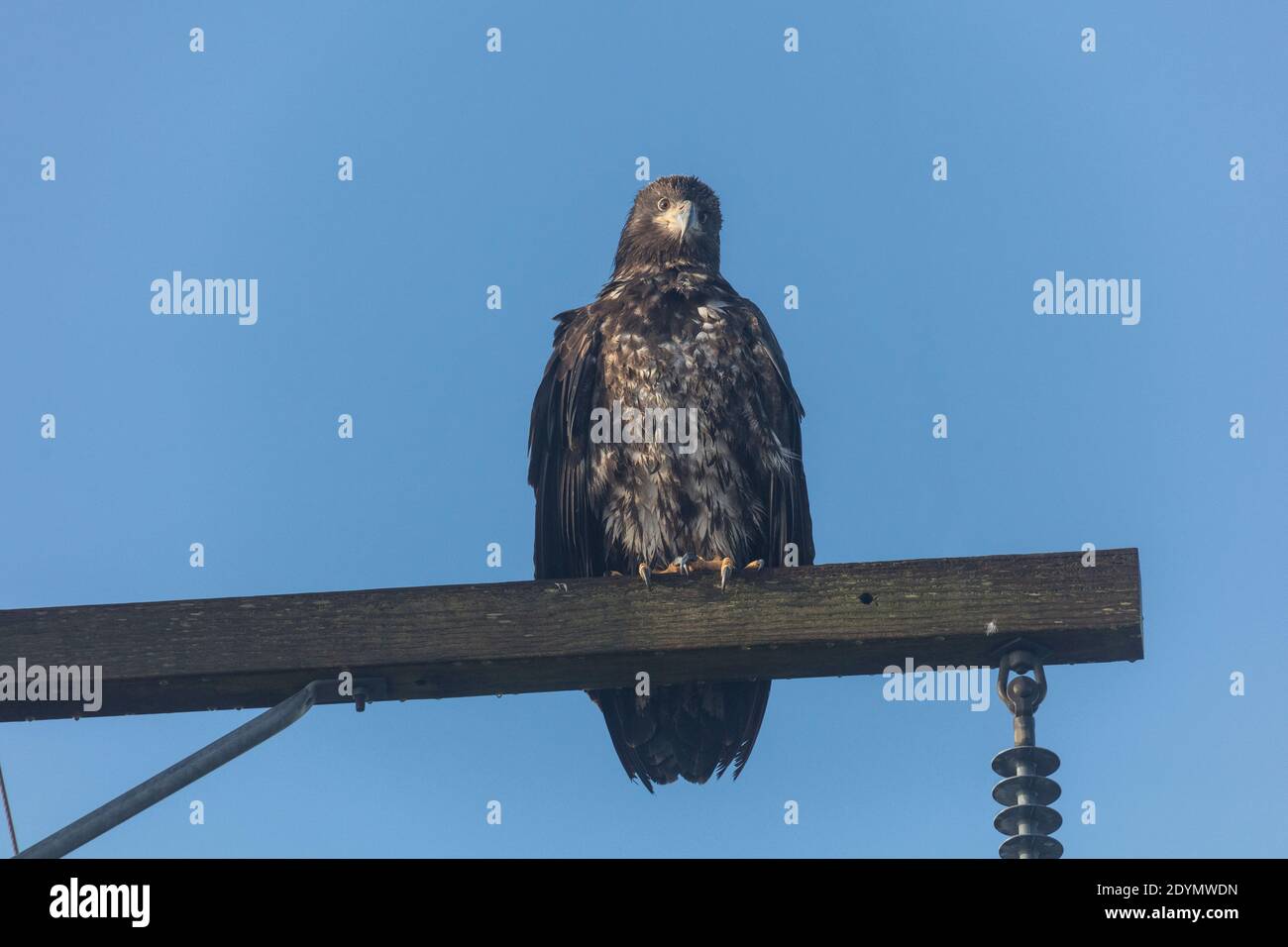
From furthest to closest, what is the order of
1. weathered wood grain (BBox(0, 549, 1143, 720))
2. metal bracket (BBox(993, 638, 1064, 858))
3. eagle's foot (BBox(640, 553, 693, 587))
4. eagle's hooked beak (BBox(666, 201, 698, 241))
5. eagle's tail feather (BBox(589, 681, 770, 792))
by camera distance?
eagle's hooked beak (BBox(666, 201, 698, 241)) → eagle's tail feather (BBox(589, 681, 770, 792)) → eagle's foot (BBox(640, 553, 693, 587)) → weathered wood grain (BBox(0, 549, 1143, 720)) → metal bracket (BBox(993, 638, 1064, 858))

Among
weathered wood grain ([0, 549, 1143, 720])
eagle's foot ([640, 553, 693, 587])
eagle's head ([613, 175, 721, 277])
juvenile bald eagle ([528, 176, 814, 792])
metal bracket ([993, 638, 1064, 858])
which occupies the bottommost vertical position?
metal bracket ([993, 638, 1064, 858])

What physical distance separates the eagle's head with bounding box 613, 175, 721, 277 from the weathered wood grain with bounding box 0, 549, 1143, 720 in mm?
4824

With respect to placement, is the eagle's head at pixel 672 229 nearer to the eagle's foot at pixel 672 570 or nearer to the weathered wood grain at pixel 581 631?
the eagle's foot at pixel 672 570

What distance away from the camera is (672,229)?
984 cm

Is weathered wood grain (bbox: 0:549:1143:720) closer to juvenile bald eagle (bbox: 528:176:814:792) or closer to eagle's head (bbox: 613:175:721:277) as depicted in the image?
juvenile bald eagle (bbox: 528:176:814:792)

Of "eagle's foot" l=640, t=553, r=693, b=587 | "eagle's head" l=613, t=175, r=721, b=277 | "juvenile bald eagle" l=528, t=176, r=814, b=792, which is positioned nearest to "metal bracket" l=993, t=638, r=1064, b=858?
"eagle's foot" l=640, t=553, r=693, b=587

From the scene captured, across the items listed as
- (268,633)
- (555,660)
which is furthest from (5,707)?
(555,660)

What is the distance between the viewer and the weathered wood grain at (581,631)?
15.0ft

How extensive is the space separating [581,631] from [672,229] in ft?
17.9

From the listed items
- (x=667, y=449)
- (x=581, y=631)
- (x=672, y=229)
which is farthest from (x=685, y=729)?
(x=672, y=229)

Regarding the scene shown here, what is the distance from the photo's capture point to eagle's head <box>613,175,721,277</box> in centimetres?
964

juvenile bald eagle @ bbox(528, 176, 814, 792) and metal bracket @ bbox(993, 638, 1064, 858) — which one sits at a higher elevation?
juvenile bald eagle @ bbox(528, 176, 814, 792)

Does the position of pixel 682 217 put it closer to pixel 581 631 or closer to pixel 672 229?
pixel 672 229

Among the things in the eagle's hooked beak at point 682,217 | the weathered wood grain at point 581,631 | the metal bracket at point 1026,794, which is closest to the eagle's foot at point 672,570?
the weathered wood grain at point 581,631
